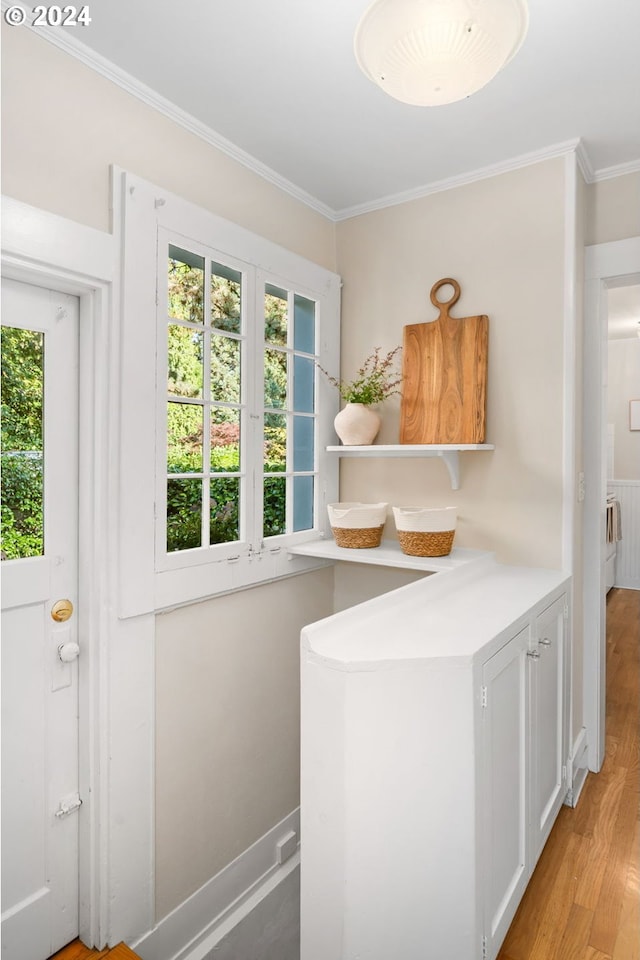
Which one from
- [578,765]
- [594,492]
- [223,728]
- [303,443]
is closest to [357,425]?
[303,443]

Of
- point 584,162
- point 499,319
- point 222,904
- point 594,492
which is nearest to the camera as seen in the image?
point 222,904

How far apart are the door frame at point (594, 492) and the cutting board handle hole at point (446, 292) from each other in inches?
20.6

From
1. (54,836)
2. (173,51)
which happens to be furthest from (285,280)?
(54,836)

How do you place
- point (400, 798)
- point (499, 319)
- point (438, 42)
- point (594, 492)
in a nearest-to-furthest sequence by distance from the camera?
point (438, 42) < point (400, 798) < point (499, 319) < point (594, 492)

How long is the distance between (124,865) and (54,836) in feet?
0.75

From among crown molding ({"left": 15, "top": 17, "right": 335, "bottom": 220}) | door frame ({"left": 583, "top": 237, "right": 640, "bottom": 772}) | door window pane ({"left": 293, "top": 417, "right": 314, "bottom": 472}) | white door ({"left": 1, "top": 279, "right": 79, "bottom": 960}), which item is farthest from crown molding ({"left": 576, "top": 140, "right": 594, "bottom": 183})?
white door ({"left": 1, "top": 279, "right": 79, "bottom": 960})

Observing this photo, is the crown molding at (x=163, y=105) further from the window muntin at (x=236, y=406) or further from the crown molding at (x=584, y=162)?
the crown molding at (x=584, y=162)

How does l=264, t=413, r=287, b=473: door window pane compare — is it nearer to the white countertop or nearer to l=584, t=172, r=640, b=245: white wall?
the white countertop

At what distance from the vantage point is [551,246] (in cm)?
218

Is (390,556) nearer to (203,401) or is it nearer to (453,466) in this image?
(453,466)

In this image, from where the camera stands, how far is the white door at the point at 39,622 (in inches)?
60.9

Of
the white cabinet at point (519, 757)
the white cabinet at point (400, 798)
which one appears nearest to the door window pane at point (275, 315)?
the white cabinet at point (400, 798)

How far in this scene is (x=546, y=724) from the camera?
1.82 meters

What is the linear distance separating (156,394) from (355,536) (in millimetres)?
1031
